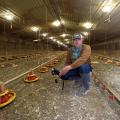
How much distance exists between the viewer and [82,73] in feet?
6.10

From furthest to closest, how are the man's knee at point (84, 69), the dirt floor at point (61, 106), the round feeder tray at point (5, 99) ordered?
the man's knee at point (84, 69)
the round feeder tray at point (5, 99)
the dirt floor at point (61, 106)

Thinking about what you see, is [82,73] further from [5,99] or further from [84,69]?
[5,99]

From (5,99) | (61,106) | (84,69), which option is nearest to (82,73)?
(84,69)

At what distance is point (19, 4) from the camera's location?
13.2 ft

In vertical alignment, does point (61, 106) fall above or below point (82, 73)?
below

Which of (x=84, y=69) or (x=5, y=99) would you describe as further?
(x=84, y=69)

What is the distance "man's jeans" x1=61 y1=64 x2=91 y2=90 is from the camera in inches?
72.6

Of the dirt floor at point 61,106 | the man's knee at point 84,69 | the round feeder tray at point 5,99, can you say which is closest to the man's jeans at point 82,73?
the man's knee at point 84,69

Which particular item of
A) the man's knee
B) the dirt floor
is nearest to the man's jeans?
the man's knee

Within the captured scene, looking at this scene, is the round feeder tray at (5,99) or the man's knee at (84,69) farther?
the man's knee at (84,69)

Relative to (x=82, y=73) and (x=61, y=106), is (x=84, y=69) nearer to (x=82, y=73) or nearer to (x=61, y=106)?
(x=82, y=73)

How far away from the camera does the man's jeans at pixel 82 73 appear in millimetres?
1844

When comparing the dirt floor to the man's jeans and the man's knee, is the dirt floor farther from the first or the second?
the man's knee

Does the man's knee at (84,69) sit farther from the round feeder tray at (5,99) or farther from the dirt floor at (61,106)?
the round feeder tray at (5,99)
